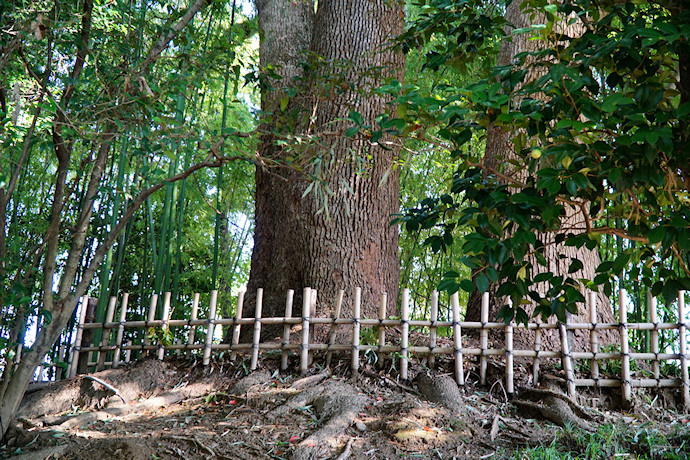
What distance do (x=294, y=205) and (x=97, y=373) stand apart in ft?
5.80

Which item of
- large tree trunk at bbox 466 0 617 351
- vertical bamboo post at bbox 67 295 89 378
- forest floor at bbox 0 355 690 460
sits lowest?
forest floor at bbox 0 355 690 460

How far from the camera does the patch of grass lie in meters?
2.70

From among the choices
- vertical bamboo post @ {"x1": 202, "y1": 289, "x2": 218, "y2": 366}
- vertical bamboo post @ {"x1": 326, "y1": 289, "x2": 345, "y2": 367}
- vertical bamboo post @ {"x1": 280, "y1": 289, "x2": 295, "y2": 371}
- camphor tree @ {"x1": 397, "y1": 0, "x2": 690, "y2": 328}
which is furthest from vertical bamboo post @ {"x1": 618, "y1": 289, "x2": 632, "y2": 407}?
vertical bamboo post @ {"x1": 202, "y1": 289, "x2": 218, "y2": 366}

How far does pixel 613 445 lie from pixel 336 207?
2323 mm

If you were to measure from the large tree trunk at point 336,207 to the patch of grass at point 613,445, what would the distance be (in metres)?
1.56

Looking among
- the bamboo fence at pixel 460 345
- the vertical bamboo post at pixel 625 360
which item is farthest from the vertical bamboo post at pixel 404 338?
the vertical bamboo post at pixel 625 360

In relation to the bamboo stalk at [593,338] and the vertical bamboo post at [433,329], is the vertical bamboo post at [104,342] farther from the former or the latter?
the bamboo stalk at [593,338]

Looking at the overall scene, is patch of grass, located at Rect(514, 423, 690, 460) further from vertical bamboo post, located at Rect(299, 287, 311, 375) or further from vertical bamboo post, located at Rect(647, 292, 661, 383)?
vertical bamboo post, located at Rect(299, 287, 311, 375)

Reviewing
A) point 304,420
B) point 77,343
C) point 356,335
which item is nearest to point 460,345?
point 356,335

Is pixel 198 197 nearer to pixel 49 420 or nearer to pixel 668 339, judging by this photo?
pixel 49 420

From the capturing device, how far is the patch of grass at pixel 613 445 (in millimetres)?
2697

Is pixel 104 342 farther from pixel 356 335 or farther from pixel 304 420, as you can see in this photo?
pixel 356 335

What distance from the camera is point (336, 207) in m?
4.17

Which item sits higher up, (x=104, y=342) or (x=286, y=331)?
(x=286, y=331)
